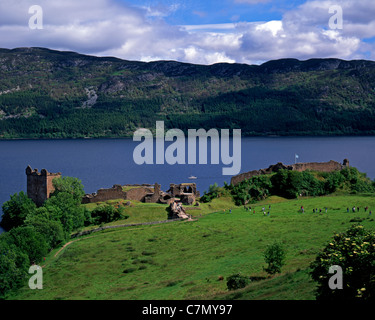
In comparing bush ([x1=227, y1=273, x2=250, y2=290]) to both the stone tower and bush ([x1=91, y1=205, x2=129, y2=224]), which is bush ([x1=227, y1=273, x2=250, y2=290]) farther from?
the stone tower

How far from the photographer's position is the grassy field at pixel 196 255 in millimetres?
38250

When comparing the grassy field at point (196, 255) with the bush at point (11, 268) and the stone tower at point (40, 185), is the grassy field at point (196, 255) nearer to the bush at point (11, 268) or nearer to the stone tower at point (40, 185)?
the bush at point (11, 268)

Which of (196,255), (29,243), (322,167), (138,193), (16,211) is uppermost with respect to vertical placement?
(322,167)

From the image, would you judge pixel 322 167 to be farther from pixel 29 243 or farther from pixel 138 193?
pixel 29 243

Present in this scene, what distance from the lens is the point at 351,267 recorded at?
27.2 m

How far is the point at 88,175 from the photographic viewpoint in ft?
500

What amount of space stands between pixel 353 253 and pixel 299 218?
38026 mm

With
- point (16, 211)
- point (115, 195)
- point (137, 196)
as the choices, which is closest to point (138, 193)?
point (137, 196)

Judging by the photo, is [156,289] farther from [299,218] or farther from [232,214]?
[232,214]

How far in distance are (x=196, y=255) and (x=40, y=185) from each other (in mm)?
45528

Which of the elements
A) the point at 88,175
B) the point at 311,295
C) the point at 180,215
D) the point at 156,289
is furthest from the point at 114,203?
the point at 88,175

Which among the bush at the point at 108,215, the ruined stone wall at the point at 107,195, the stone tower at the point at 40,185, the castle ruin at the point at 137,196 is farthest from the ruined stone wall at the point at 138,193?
the stone tower at the point at 40,185

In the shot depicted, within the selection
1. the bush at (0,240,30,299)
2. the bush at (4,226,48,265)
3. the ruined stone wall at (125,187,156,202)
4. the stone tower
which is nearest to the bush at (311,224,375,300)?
the bush at (0,240,30,299)

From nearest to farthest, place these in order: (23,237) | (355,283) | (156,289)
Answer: (355,283) → (156,289) → (23,237)
